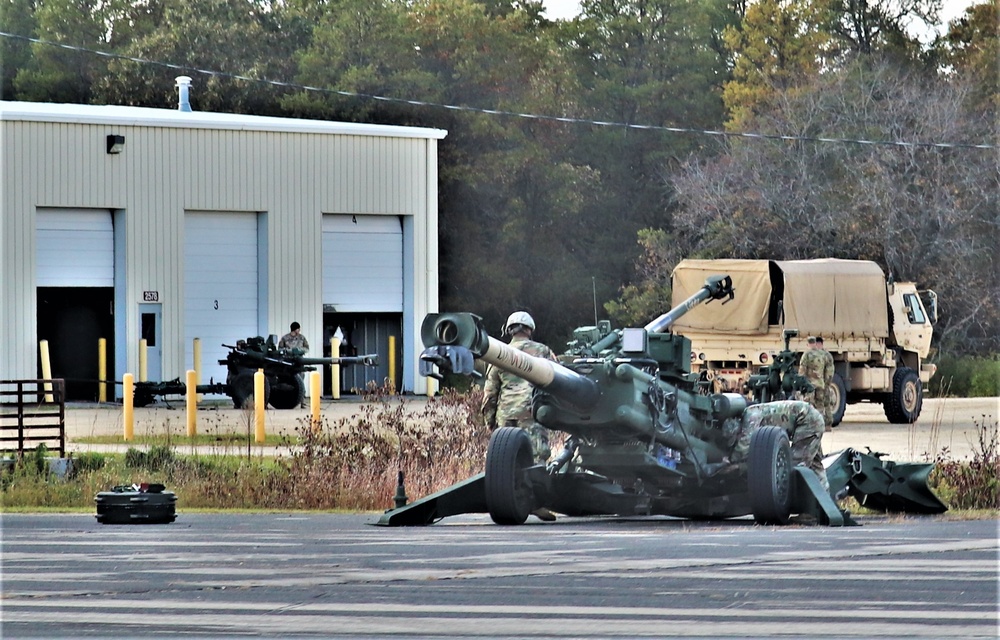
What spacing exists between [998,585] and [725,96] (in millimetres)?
54633

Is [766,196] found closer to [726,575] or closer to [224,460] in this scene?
[224,460]

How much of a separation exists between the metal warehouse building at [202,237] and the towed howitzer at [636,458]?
24688 millimetres

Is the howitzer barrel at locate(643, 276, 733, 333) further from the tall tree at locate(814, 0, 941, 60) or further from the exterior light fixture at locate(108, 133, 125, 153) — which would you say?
the tall tree at locate(814, 0, 941, 60)

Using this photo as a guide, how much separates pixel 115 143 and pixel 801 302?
15668 mm

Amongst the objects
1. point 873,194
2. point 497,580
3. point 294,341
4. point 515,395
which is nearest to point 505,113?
point 873,194

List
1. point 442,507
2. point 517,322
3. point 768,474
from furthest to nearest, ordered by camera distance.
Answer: point 517,322, point 442,507, point 768,474

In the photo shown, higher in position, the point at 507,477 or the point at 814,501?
the point at 507,477

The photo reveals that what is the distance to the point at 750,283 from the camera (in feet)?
109

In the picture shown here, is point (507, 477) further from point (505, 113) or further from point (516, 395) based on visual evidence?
point (505, 113)

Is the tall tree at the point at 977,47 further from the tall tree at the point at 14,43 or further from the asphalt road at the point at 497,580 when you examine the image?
the asphalt road at the point at 497,580

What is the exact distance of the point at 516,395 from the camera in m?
17.0

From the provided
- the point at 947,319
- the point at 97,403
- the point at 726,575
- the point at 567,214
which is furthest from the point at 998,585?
the point at 567,214

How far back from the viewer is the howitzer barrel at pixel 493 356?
471 inches

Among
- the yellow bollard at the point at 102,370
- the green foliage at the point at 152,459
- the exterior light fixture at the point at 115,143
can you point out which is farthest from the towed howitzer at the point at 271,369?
the green foliage at the point at 152,459
